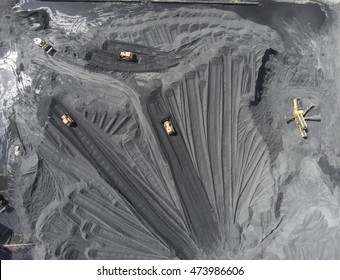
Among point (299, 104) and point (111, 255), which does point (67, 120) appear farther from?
point (299, 104)

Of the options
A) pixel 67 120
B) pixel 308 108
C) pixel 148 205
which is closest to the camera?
pixel 148 205

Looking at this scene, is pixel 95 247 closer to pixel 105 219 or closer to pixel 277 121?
pixel 105 219

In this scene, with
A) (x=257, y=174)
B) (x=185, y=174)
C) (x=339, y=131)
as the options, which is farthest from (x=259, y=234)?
(x=339, y=131)

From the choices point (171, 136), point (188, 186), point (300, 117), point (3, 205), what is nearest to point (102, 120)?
point (171, 136)

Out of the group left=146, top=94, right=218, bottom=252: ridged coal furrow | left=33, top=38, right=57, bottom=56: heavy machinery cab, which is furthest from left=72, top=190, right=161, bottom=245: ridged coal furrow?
left=33, top=38, right=57, bottom=56: heavy machinery cab

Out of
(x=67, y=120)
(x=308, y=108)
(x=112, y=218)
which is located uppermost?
(x=67, y=120)

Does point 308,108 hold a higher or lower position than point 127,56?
lower

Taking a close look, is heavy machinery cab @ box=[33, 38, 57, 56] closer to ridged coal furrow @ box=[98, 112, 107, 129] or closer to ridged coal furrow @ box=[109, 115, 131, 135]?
ridged coal furrow @ box=[98, 112, 107, 129]
